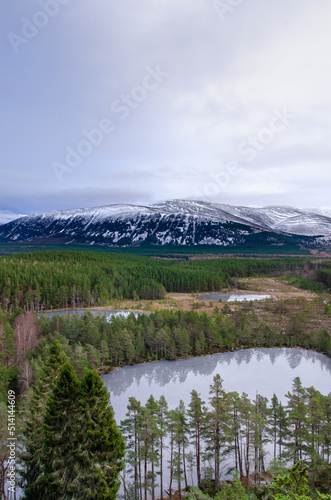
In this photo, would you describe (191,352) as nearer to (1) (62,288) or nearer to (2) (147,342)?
(2) (147,342)

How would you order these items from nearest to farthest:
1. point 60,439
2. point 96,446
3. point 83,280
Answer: point 96,446, point 60,439, point 83,280

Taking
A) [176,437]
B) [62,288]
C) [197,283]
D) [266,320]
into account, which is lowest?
[176,437]

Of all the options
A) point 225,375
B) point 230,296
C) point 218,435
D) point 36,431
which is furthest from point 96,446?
point 230,296

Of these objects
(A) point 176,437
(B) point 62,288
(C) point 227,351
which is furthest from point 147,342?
(B) point 62,288

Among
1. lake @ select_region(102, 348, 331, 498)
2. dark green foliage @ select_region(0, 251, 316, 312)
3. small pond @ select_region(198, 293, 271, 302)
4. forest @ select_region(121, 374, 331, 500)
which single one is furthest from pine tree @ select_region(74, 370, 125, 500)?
small pond @ select_region(198, 293, 271, 302)

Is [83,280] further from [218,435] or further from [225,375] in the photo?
[218,435]

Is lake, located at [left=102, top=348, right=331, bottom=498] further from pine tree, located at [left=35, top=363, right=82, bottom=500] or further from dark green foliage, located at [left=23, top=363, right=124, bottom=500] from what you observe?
dark green foliage, located at [left=23, top=363, right=124, bottom=500]

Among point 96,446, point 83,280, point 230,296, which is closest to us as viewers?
point 96,446

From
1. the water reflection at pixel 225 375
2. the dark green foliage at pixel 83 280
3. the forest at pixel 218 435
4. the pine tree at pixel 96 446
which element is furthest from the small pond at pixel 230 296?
the pine tree at pixel 96 446
